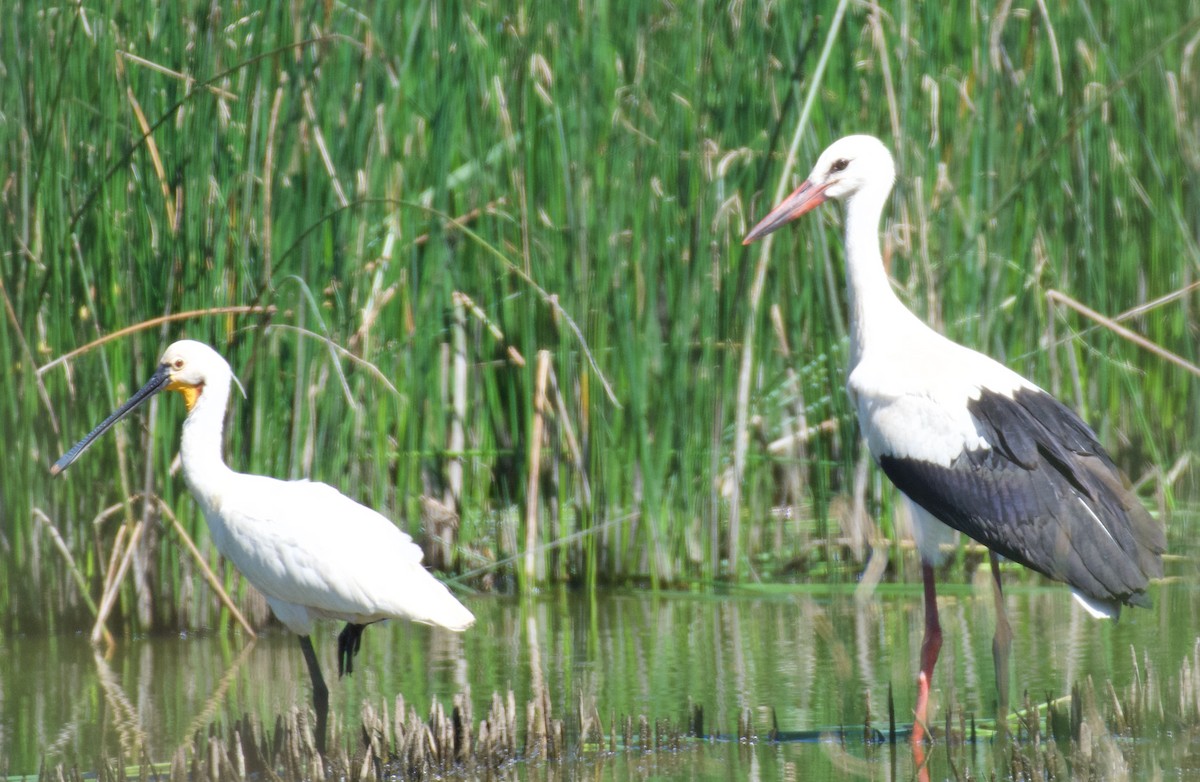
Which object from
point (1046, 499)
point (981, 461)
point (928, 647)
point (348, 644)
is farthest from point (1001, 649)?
point (348, 644)

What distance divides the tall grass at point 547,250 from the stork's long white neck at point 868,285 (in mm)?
765

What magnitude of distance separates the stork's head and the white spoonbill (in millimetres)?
1755

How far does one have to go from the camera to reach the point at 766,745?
199 inches

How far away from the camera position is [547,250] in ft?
22.9

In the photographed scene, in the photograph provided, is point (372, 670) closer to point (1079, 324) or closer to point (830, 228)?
point (830, 228)

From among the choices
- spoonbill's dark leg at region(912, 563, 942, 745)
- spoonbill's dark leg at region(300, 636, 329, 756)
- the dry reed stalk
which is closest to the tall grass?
the dry reed stalk

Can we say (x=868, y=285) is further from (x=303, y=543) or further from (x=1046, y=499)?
(x=303, y=543)

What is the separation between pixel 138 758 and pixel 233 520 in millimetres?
776

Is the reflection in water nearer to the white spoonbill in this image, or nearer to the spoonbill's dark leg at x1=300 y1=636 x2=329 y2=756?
the spoonbill's dark leg at x1=300 y1=636 x2=329 y2=756

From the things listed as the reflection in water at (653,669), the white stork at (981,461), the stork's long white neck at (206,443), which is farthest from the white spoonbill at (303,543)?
the white stork at (981,461)

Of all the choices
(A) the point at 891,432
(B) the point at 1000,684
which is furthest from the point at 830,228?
(B) the point at 1000,684

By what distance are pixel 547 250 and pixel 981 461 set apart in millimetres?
2163

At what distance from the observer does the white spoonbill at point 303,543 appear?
17.1 ft

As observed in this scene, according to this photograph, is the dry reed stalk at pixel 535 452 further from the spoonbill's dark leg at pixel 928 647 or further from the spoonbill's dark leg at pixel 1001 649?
the spoonbill's dark leg at pixel 1001 649
